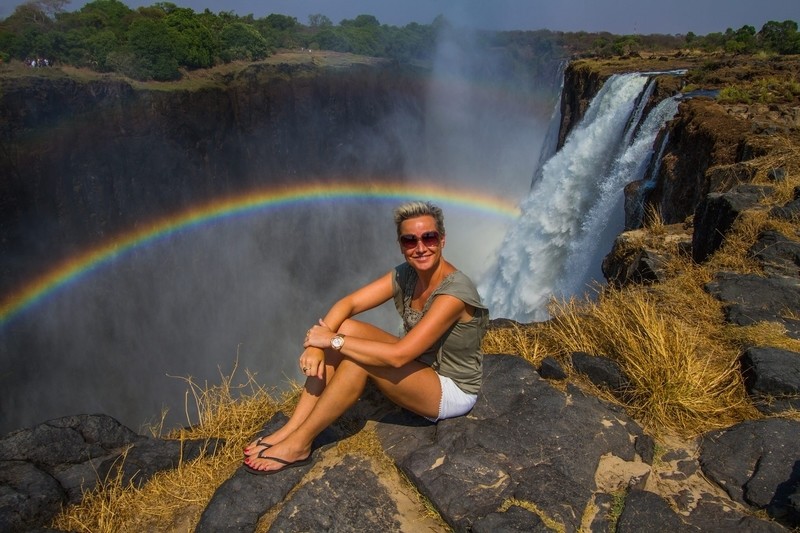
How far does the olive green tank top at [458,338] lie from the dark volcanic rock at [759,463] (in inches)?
45.4

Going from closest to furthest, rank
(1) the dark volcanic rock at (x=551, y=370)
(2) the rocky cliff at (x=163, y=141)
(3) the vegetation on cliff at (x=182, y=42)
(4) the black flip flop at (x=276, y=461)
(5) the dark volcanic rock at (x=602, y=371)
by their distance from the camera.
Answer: (4) the black flip flop at (x=276, y=461)
(5) the dark volcanic rock at (x=602, y=371)
(1) the dark volcanic rock at (x=551, y=370)
(2) the rocky cliff at (x=163, y=141)
(3) the vegetation on cliff at (x=182, y=42)

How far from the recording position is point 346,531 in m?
2.35

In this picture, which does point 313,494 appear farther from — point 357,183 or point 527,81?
point 527,81

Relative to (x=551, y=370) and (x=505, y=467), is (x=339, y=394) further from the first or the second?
(x=551, y=370)

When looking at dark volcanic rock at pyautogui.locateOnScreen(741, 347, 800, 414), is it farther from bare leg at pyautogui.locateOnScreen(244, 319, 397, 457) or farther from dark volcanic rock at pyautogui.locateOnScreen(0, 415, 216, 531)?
dark volcanic rock at pyautogui.locateOnScreen(0, 415, 216, 531)

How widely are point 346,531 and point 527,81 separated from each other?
50044 millimetres

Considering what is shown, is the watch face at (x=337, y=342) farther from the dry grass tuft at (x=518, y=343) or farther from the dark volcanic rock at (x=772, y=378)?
the dark volcanic rock at (x=772, y=378)

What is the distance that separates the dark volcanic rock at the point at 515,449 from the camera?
2.38 meters

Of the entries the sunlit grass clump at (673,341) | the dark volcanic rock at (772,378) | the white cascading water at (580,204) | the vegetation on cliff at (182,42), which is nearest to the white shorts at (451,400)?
the sunlit grass clump at (673,341)

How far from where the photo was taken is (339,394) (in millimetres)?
2676

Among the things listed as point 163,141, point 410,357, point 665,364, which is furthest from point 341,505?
point 163,141

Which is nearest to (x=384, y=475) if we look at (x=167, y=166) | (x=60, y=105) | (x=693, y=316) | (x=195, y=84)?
(x=693, y=316)

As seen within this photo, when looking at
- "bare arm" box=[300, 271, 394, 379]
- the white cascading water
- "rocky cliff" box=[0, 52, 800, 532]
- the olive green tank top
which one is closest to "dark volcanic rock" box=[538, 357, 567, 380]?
"rocky cliff" box=[0, 52, 800, 532]

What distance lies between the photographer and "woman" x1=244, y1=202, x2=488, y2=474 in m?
2.61
